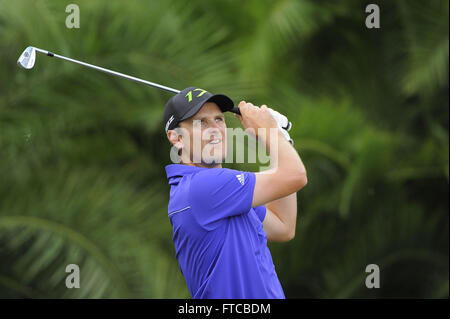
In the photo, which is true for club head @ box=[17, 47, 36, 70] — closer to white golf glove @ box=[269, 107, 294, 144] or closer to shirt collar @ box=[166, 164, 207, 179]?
shirt collar @ box=[166, 164, 207, 179]

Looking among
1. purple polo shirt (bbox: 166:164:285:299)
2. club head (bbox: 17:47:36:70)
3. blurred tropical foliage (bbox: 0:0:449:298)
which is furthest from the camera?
blurred tropical foliage (bbox: 0:0:449:298)

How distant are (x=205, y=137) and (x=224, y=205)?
39 centimetres

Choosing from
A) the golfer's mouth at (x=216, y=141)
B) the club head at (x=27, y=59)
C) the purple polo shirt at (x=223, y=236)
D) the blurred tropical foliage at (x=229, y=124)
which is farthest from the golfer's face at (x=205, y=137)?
the blurred tropical foliage at (x=229, y=124)

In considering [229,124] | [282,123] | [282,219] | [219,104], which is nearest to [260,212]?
[282,219]

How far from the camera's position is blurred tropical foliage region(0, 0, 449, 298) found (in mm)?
5805

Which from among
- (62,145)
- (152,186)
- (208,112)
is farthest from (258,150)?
(208,112)

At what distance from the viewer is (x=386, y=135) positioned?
23.4 ft

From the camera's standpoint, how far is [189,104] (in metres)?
3.25

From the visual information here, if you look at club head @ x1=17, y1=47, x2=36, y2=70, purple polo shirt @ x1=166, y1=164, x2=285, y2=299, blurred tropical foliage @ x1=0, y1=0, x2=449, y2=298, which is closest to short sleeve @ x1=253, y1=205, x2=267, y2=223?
purple polo shirt @ x1=166, y1=164, x2=285, y2=299

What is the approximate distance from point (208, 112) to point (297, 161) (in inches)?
20.7

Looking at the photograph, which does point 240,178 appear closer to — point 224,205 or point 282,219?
point 224,205

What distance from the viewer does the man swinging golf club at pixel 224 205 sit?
3.01 meters

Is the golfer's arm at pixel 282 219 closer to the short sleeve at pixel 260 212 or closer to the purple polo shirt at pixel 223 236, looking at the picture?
the short sleeve at pixel 260 212

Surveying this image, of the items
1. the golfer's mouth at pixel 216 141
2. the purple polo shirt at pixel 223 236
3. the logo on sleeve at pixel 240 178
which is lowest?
the purple polo shirt at pixel 223 236
